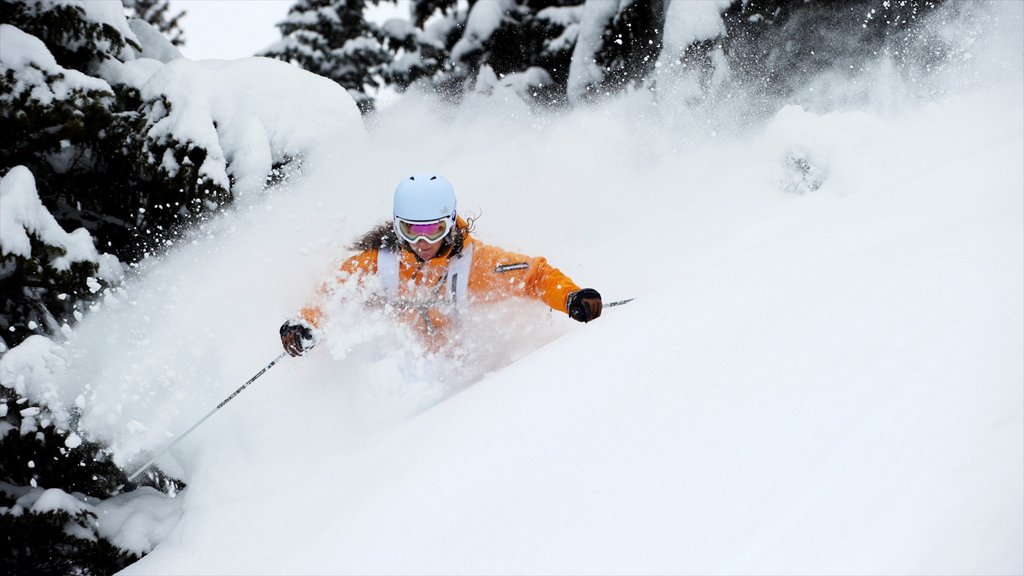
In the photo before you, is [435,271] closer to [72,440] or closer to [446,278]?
[446,278]

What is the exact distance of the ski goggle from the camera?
4180 millimetres

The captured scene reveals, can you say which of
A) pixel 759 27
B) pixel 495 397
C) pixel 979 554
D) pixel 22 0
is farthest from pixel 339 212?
pixel 979 554

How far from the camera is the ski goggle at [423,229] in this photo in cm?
418

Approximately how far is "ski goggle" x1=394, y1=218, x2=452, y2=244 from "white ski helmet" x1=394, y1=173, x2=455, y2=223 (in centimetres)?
3

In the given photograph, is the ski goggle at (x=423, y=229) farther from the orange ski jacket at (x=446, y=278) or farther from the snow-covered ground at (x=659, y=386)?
the snow-covered ground at (x=659, y=386)

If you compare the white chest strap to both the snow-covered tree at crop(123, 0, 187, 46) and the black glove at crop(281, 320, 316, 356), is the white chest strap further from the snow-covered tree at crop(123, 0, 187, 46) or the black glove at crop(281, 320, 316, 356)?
the snow-covered tree at crop(123, 0, 187, 46)

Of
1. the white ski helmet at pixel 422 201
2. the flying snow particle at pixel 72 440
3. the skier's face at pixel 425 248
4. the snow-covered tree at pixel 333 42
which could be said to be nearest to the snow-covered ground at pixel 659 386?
the flying snow particle at pixel 72 440

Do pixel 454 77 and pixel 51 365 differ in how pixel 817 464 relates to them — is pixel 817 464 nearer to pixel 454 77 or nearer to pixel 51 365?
pixel 51 365

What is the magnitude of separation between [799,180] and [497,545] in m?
4.22

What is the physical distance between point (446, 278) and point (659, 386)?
2.27 m

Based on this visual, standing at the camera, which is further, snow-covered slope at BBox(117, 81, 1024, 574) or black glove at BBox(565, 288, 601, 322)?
black glove at BBox(565, 288, 601, 322)

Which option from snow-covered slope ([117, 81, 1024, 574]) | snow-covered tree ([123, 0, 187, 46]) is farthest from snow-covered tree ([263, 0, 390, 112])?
snow-covered slope ([117, 81, 1024, 574])

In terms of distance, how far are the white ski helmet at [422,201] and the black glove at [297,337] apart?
2.96 feet

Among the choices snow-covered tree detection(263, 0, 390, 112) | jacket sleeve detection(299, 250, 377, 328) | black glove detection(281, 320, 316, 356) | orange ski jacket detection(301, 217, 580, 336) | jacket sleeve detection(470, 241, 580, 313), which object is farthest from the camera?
snow-covered tree detection(263, 0, 390, 112)
